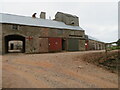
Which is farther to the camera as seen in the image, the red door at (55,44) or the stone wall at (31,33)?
the red door at (55,44)

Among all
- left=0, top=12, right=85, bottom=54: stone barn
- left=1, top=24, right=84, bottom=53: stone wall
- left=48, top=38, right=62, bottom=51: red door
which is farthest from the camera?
left=48, top=38, right=62, bottom=51: red door

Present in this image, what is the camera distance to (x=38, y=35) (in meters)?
23.5

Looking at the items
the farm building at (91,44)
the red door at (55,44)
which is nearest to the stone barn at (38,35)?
the red door at (55,44)

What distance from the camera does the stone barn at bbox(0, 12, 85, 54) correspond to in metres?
21.6

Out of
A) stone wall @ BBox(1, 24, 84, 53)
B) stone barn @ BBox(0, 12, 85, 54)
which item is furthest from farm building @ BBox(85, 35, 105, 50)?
stone wall @ BBox(1, 24, 84, 53)

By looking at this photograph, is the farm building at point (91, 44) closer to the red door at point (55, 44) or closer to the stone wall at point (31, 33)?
the red door at point (55, 44)

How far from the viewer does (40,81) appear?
6727 mm

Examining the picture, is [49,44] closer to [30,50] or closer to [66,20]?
[30,50]

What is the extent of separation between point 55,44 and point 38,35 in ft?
12.3

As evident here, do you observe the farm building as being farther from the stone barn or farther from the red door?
the red door

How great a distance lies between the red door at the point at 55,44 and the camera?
24.8 m

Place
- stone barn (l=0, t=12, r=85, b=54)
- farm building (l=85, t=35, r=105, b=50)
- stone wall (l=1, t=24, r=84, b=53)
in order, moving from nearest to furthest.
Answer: stone wall (l=1, t=24, r=84, b=53)
stone barn (l=0, t=12, r=85, b=54)
farm building (l=85, t=35, r=105, b=50)

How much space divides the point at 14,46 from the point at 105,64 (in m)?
35.3

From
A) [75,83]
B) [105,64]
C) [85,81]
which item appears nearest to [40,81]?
[75,83]
